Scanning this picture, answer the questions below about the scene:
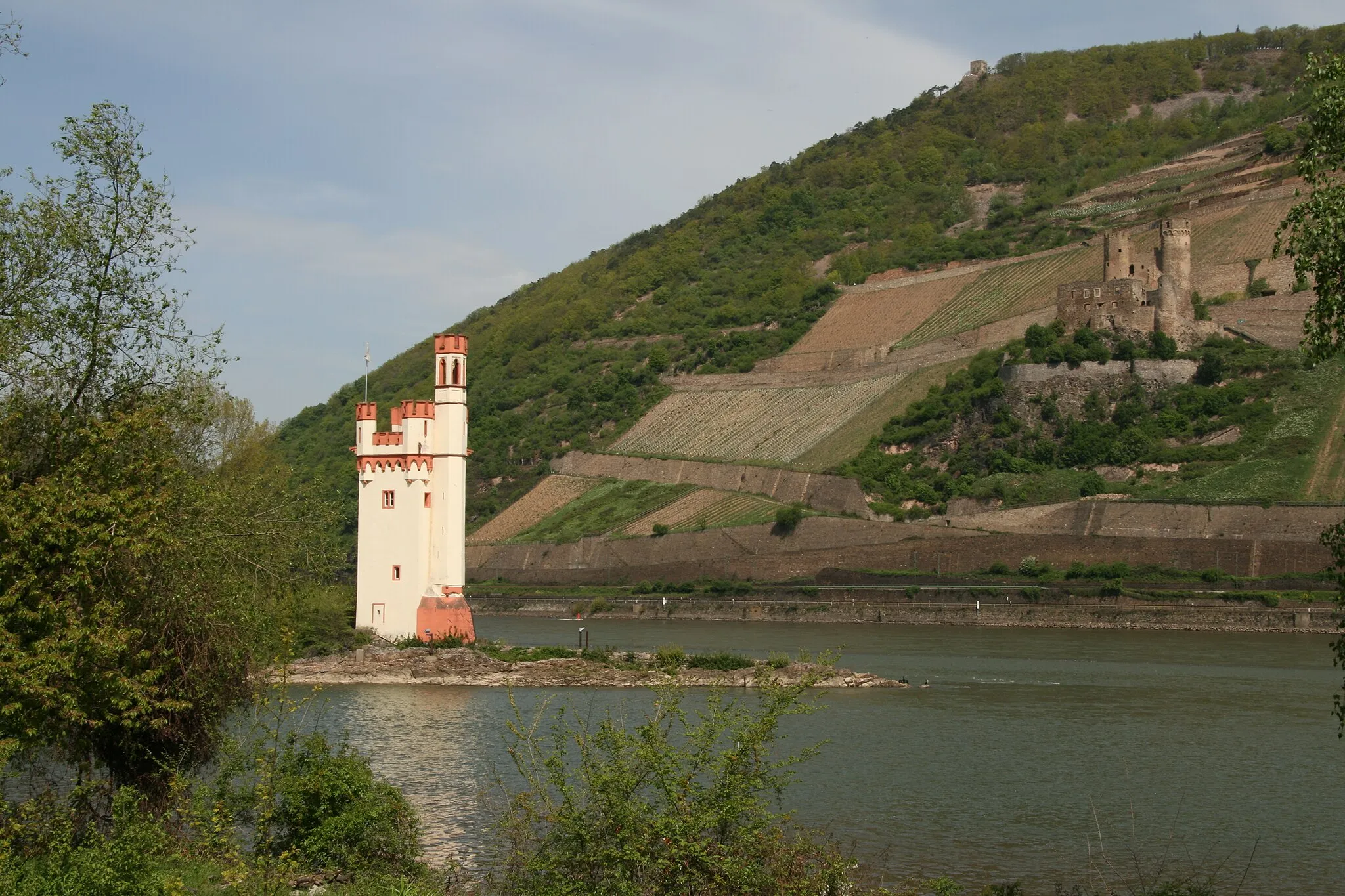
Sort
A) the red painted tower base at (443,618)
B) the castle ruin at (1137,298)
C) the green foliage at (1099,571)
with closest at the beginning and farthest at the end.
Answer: the red painted tower base at (443,618), the green foliage at (1099,571), the castle ruin at (1137,298)

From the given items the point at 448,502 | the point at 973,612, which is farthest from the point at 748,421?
the point at 448,502

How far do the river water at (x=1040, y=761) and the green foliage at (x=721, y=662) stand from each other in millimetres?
3033

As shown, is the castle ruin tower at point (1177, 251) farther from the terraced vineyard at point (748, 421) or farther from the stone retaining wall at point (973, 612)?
the stone retaining wall at point (973, 612)

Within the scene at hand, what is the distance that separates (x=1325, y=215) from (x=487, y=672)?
29.0m

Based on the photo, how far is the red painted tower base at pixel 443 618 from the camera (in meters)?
41.4

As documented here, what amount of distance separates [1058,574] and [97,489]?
50.7 metres

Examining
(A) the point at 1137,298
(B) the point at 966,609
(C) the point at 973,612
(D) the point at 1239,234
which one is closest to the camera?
(C) the point at 973,612

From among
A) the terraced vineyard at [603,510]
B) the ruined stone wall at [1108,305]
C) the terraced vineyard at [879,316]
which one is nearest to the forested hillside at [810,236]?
the terraced vineyard at [879,316]

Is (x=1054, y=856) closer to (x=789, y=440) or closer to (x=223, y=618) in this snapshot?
(x=223, y=618)

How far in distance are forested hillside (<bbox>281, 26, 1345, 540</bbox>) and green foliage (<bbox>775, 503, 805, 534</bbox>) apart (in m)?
32.0

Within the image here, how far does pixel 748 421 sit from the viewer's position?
94.5m

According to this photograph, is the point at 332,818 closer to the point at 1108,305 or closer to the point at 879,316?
the point at 1108,305

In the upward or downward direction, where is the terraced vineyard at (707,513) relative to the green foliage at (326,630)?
upward

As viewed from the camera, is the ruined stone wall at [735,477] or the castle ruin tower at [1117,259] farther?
the castle ruin tower at [1117,259]
